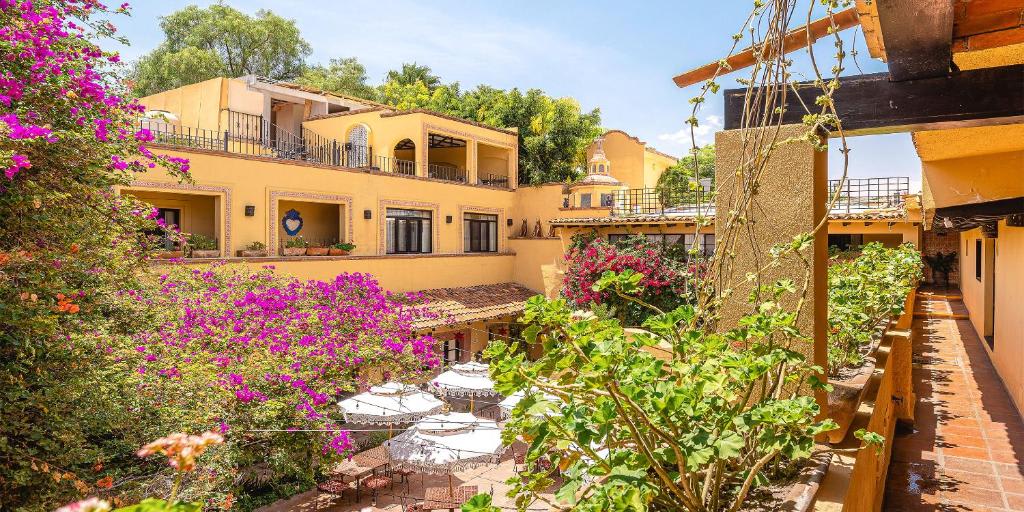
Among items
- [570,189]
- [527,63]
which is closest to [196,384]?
[570,189]

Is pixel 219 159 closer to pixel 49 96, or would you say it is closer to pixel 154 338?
pixel 154 338

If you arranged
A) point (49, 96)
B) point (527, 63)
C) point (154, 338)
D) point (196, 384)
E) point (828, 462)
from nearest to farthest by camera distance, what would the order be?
point (828, 462) → point (49, 96) → point (196, 384) → point (154, 338) → point (527, 63)

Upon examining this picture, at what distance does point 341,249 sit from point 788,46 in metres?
16.2

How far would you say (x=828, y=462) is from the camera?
8.27 ft

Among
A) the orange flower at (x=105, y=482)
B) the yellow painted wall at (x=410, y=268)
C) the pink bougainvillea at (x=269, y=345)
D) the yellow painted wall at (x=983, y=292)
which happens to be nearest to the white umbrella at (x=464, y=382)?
the pink bougainvillea at (x=269, y=345)

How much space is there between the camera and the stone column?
2.84 m

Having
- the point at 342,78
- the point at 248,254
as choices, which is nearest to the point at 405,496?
the point at 248,254

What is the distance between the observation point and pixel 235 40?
129 feet

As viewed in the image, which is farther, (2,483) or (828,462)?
(2,483)

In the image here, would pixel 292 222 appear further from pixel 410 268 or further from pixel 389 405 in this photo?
pixel 389 405

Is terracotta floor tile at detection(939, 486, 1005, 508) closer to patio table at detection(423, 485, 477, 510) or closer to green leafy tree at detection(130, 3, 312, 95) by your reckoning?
patio table at detection(423, 485, 477, 510)

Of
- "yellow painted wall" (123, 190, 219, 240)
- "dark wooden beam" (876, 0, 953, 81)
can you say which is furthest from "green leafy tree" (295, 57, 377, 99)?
"dark wooden beam" (876, 0, 953, 81)

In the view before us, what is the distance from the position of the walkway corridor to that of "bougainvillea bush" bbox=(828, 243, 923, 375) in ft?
3.41

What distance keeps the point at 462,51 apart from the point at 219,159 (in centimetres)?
2072
